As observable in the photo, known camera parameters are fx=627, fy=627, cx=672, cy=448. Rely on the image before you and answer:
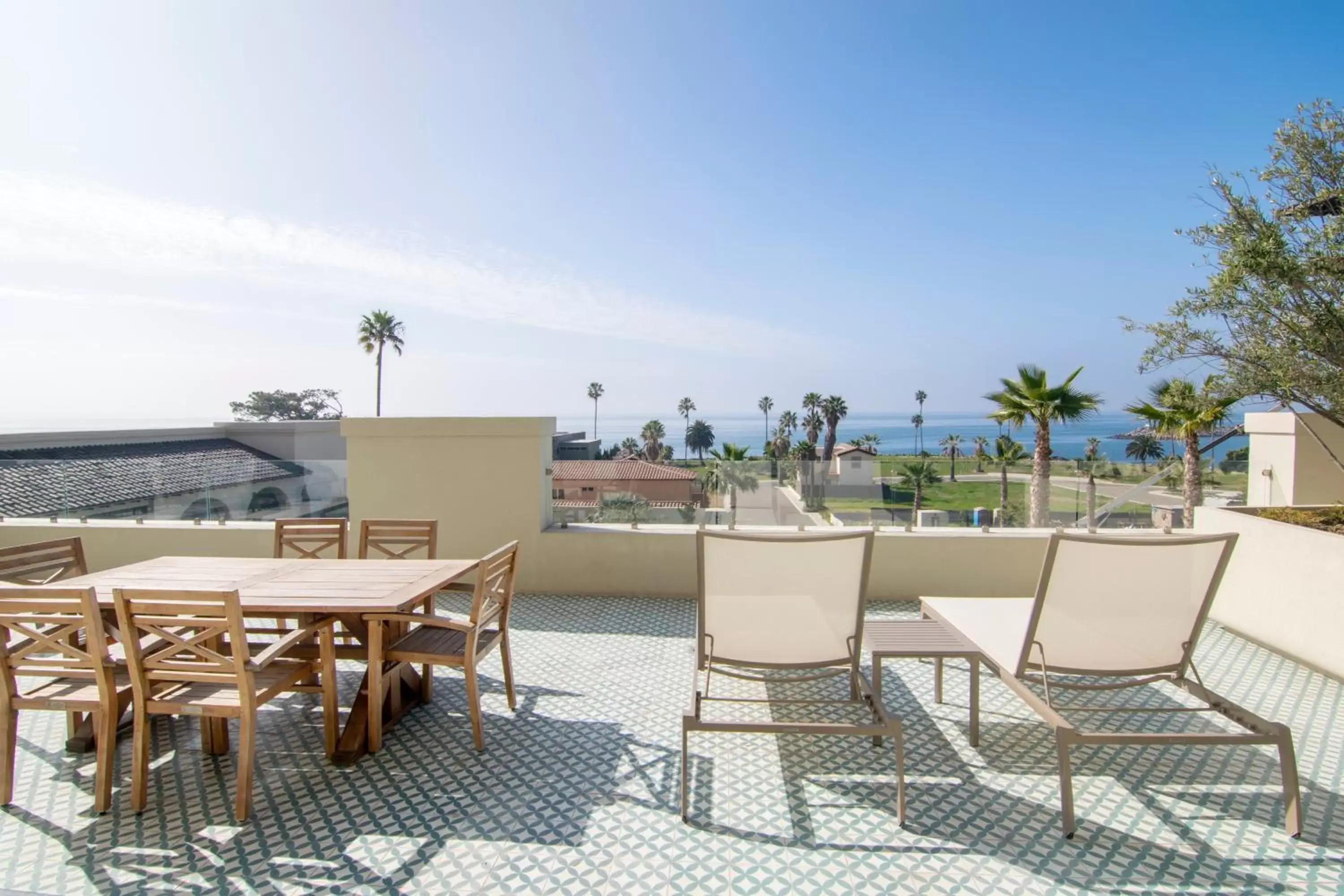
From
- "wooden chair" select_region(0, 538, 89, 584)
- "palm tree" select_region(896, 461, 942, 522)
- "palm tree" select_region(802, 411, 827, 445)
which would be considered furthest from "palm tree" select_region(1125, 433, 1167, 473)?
"palm tree" select_region(802, 411, 827, 445)

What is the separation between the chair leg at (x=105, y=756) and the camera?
228 centimetres

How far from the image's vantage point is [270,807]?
236 cm

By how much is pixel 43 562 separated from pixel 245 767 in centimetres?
209

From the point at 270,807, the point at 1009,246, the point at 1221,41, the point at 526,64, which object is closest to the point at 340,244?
the point at 526,64

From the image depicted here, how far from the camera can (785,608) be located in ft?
8.40

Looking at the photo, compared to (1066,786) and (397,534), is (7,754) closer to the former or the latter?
(397,534)

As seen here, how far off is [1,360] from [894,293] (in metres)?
28.4

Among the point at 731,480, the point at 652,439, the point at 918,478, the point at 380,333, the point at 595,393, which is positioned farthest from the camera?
the point at 595,393

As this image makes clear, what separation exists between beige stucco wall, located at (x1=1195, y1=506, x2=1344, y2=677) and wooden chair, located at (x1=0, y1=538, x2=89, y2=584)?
6832 mm

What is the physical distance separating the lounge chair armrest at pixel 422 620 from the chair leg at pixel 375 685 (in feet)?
0.10

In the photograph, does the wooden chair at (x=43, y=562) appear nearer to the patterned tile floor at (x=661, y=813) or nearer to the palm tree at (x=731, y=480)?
the patterned tile floor at (x=661, y=813)

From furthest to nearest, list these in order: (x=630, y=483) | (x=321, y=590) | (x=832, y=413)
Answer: (x=832, y=413), (x=630, y=483), (x=321, y=590)

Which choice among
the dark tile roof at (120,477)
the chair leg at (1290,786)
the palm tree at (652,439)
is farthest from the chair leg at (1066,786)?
the palm tree at (652,439)

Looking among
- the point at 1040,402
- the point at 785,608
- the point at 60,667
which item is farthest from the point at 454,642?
the point at 1040,402
